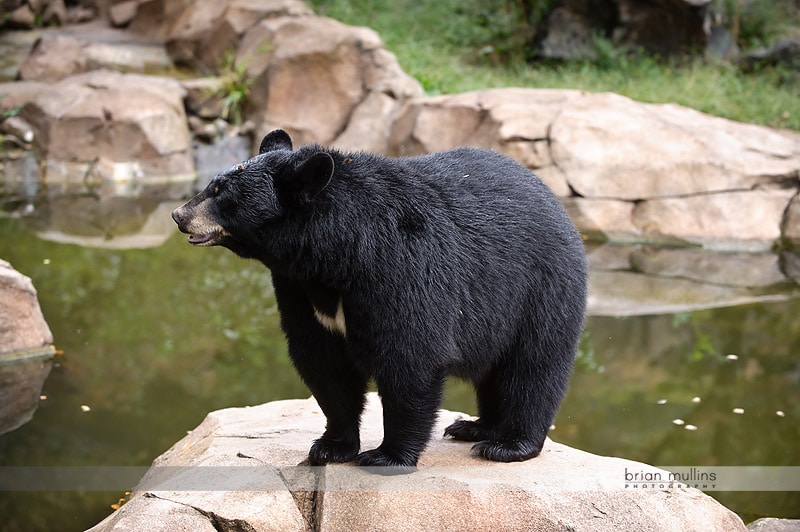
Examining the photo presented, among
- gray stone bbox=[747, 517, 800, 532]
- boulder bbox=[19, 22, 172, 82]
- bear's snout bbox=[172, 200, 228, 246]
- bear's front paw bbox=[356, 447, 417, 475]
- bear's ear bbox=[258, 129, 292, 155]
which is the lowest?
boulder bbox=[19, 22, 172, 82]

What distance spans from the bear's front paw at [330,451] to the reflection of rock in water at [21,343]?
300cm

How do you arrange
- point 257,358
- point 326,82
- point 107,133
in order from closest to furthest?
point 257,358 → point 107,133 → point 326,82

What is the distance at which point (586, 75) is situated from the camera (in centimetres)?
1425

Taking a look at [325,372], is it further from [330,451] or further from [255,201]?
[255,201]

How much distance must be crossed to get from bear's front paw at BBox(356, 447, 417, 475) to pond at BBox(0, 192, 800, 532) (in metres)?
1.81

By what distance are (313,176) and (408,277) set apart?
0.55 m

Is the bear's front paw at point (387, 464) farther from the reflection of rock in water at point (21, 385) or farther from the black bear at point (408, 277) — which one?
the reflection of rock in water at point (21, 385)

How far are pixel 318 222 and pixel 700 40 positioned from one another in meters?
13.2

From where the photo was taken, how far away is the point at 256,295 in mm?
8586

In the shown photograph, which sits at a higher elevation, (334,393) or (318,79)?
(334,393)

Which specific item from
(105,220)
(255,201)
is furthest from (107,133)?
(255,201)

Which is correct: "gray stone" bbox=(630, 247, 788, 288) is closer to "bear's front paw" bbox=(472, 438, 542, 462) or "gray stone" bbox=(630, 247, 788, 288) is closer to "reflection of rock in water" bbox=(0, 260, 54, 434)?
"bear's front paw" bbox=(472, 438, 542, 462)

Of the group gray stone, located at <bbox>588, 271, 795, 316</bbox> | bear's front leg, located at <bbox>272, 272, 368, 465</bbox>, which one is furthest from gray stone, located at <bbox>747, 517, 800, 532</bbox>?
gray stone, located at <bbox>588, 271, 795, 316</bbox>

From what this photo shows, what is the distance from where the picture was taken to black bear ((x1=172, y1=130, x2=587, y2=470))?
11.6 ft
